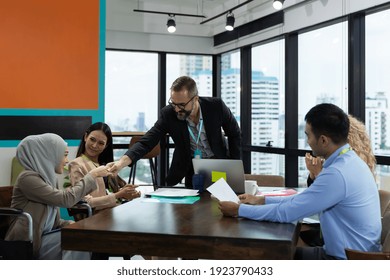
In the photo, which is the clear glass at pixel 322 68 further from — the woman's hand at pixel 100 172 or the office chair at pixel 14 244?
the office chair at pixel 14 244

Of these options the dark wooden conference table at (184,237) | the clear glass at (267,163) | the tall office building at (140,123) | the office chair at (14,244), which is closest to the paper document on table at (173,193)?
the dark wooden conference table at (184,237)

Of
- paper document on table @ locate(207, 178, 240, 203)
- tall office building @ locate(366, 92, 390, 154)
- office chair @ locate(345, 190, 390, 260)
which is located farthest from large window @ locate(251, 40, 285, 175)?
paper document on table @ locate(207, 178, 240, 203)

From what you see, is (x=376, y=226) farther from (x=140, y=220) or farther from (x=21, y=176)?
(x=21, y=176)

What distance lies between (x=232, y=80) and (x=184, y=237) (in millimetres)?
6237

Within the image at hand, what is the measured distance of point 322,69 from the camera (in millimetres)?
5656

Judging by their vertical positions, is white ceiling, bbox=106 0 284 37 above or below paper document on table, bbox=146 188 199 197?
above

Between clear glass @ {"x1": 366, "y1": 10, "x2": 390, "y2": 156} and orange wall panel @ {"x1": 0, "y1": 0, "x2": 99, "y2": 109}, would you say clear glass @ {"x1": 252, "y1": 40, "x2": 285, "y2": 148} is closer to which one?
clear glass @ {"x1": 366, "y1": 10, "x2": 390, "y2": 156}

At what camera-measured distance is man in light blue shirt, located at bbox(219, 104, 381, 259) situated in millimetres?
1832

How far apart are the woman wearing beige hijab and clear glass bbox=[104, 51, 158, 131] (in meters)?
4.69

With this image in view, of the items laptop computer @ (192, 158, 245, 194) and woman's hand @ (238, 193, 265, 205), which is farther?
laptop computer @ (192, 158, 245, 194)

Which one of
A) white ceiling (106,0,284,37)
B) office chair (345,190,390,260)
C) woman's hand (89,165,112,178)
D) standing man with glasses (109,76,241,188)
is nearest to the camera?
office chair (345,190,390,260)

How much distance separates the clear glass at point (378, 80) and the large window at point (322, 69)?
0.98 ft

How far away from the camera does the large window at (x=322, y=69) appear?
518 centimetres
